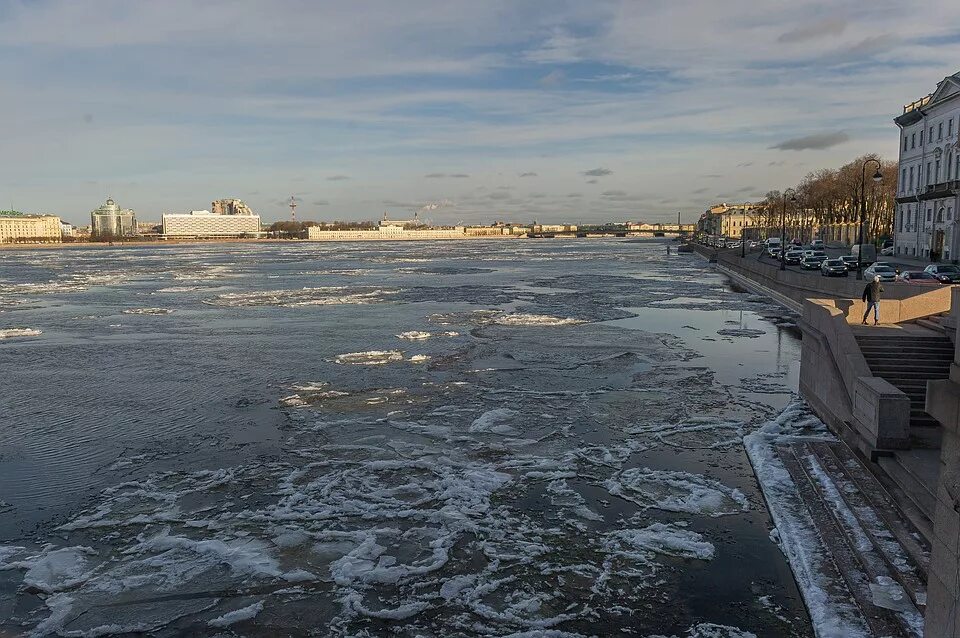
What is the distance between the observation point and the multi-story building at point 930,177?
1937 inches

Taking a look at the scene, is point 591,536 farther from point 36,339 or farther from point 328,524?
point 36,339

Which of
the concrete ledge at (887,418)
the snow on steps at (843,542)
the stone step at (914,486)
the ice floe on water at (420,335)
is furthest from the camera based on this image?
the ice floe on water at (420,335)

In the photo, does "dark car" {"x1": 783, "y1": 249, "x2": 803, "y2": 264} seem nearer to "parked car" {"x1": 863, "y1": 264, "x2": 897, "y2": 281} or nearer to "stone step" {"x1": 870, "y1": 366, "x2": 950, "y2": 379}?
"parked car" {"x1": 863, "y1": 264, "x2": 897, "y2": 281}

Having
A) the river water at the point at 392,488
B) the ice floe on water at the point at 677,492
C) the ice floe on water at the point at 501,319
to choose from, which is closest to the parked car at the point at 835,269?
the river water at the point at 392,488

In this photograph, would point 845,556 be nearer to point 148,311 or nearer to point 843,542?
point 843,542

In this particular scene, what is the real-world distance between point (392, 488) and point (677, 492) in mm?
4920

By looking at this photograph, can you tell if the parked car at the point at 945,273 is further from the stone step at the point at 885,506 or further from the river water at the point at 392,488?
the stone step at the point at 885,506

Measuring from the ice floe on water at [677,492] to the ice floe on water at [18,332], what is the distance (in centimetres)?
2850

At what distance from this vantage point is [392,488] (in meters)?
12.6

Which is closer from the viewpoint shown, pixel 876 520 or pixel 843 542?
pixel 843 542

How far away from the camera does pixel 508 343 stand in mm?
27375

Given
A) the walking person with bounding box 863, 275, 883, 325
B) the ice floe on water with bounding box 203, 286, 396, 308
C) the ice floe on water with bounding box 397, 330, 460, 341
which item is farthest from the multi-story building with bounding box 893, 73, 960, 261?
the ice floe on water with bounding box 203, 286, 396, 308

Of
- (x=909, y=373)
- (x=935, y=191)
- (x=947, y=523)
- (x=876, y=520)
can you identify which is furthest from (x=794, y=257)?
(x=947, y=523)

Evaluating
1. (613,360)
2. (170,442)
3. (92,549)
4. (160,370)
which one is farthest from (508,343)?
(92,549)
